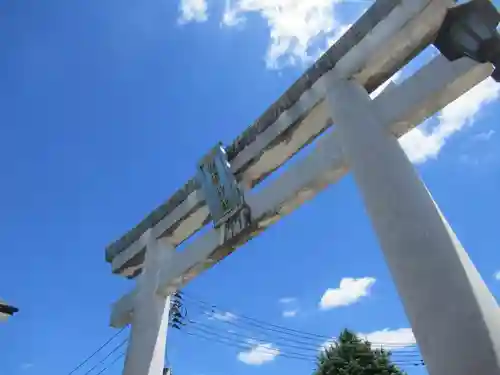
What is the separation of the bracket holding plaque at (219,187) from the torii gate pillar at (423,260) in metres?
1.41

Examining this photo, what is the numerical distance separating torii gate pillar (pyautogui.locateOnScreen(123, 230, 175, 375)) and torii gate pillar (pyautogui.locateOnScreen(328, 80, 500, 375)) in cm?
276

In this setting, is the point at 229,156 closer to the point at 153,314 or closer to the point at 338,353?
the point at 153,314

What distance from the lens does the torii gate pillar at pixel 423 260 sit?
2182mm

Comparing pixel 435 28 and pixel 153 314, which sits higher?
pixel 435 28

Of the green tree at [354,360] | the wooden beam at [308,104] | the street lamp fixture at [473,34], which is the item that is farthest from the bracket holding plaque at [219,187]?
the green tree at [354,360]

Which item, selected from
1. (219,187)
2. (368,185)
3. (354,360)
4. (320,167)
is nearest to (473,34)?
(368,185)

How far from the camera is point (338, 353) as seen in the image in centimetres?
1291

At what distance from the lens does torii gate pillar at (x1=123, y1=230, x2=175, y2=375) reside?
4410mm

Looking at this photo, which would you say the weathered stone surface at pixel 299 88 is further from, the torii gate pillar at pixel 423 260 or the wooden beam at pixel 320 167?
the torii gate pillar at pixel 423 260

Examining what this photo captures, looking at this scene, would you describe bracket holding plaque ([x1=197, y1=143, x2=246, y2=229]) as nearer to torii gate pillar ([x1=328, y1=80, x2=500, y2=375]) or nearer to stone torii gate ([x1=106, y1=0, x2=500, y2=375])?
stone torii gate ([x1=106, y1=0, x2=500, y2=375])

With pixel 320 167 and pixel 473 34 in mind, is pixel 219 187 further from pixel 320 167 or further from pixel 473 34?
pixel 473 34

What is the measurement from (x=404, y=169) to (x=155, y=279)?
316 cm

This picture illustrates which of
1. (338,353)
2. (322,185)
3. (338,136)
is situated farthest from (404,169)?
(338,353)

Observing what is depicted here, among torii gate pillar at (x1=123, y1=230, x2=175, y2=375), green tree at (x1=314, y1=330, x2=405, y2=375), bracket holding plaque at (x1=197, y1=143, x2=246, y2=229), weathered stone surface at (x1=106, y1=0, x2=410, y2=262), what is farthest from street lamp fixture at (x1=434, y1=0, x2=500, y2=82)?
green tree at (x1=314, y1=330, x2=405, y2=375)
